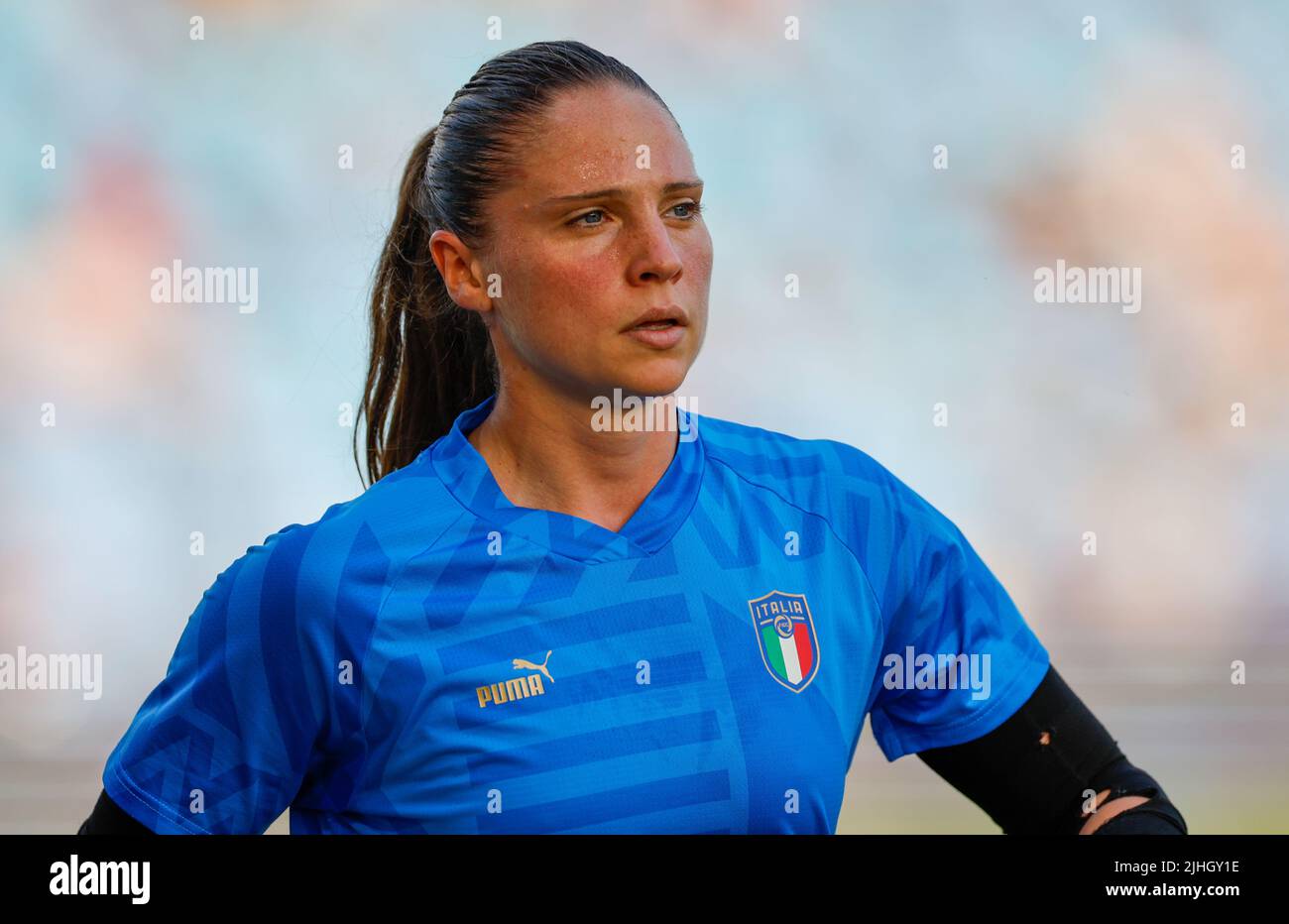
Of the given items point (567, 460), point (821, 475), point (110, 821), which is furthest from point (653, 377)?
point (110, 821)

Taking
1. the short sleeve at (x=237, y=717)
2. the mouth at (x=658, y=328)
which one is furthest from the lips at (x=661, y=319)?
the short sleeve at (x=237, y=717)

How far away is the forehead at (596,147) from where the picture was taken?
176cm

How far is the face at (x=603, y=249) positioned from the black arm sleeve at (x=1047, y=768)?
580mm

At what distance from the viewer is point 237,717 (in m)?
1.75

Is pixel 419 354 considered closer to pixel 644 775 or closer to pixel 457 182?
pixel 457 182

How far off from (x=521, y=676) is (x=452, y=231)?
55cm

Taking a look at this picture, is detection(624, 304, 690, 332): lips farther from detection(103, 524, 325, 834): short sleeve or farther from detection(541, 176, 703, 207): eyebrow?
detection(103, 524, 325, 834): short sleeve

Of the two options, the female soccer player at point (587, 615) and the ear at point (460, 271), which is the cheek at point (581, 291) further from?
the ear at point (460, 271)

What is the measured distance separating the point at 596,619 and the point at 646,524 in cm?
13

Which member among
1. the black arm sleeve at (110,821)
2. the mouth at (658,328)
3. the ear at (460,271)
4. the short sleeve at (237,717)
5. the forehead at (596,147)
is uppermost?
the forehead at (596,147)

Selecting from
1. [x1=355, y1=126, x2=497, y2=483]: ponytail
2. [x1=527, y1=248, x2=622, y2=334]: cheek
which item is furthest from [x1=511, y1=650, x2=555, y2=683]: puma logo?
[x1=355, y1=126, x2=497, y2=483]: ponytail

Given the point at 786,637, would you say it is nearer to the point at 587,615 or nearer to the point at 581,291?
the point at 587,615

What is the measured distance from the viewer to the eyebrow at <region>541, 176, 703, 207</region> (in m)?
1.75
